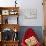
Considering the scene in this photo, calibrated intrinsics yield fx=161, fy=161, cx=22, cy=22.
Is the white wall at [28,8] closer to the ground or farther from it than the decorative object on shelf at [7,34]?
farther from it

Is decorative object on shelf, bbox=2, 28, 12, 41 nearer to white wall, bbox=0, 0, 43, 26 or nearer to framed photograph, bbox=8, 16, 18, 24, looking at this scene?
framed photograph, bbox=8, 16, 18, 24

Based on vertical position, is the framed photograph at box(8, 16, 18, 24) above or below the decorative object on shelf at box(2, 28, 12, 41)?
above

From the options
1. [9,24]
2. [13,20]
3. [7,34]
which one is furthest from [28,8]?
[7,34]

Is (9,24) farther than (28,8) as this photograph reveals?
No

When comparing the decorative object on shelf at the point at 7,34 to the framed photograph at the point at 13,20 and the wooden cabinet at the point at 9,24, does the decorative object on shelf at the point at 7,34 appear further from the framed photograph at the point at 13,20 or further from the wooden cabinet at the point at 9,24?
the framed photograph at the point at 13,20

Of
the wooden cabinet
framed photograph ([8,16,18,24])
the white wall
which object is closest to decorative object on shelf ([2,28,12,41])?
the wooden cabinet

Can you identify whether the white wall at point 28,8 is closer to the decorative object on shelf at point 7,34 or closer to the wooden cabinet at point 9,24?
the wooden cabinet at point 9,24

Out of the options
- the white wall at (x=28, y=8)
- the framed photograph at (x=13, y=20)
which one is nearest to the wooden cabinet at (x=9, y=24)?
the framed photograph at (x=13, y=20)

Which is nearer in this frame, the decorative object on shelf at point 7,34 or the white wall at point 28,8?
the decorative object on shelf at point 7,34

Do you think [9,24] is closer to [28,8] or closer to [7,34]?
[7,34]

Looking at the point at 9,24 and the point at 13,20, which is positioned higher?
the point at 13,20

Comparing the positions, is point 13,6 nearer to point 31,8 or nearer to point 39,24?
point 31,8

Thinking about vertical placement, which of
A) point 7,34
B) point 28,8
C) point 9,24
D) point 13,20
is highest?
point 28,8

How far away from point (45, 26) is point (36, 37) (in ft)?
1.49
